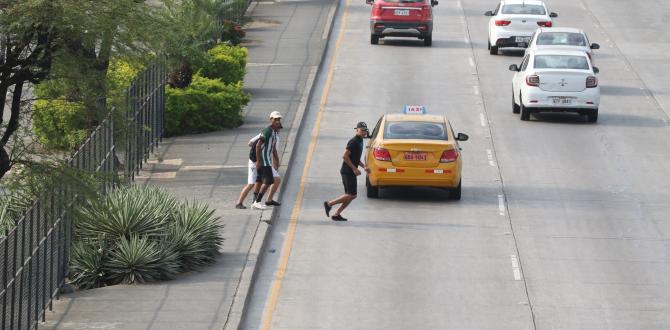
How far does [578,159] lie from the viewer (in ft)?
103

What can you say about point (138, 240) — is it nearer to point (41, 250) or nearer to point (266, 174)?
point (41, 250)

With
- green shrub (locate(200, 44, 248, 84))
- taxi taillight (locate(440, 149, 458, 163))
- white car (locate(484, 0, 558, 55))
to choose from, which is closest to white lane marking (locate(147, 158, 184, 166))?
taxi taillight (locate(440, 149, 458, 163))

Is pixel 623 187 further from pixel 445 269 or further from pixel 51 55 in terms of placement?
pixel 51 55

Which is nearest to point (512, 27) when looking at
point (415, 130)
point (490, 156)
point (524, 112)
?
point (524, 112)

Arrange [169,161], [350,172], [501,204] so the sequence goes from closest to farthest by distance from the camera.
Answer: [350,172], [501,204], [169,161]

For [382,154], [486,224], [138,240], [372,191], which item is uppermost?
[138,240]

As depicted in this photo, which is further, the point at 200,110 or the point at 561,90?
the point at 561,90

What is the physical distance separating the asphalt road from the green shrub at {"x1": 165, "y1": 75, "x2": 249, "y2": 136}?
1820 mm

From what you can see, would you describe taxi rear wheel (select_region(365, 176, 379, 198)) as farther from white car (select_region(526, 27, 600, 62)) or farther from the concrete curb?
white car (select_region(526, 27, 600, 62))

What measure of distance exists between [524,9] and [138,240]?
2893cm

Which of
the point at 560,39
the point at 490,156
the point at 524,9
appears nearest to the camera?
the point at 490,156

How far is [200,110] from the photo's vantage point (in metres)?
34.3

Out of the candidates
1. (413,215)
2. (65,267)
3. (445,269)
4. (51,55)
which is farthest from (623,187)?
(51,55)

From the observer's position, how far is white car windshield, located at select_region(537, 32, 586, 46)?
135ft
